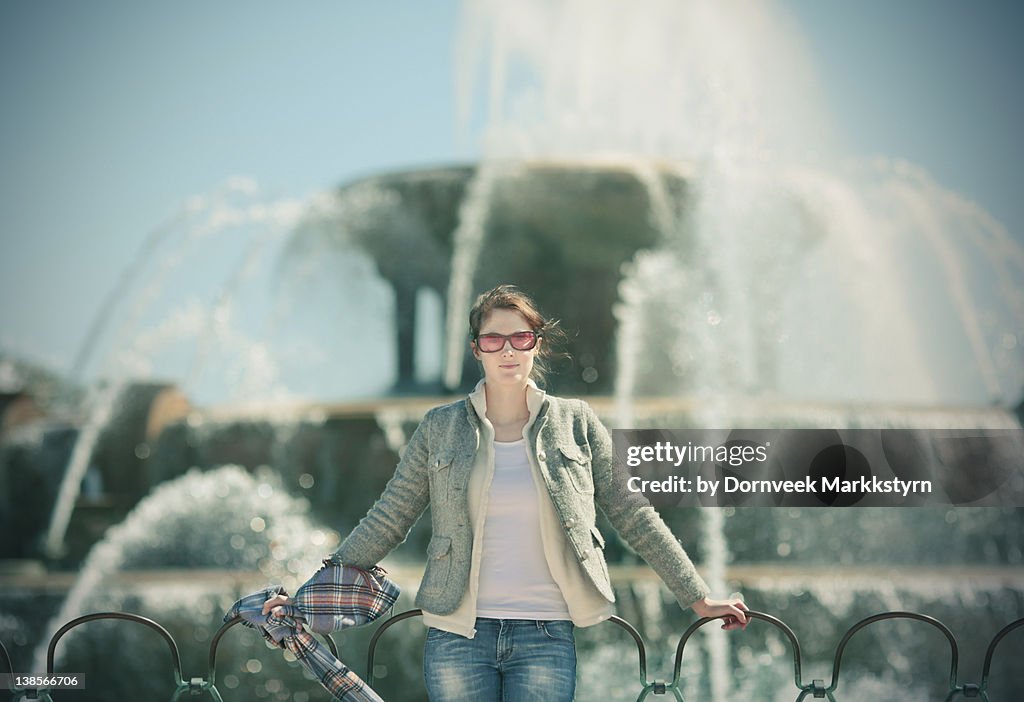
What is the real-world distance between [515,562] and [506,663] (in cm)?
21

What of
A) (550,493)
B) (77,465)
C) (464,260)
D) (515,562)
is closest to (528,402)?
(550,493)

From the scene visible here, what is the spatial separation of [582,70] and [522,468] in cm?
1149

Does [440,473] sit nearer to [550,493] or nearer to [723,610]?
[550,493]

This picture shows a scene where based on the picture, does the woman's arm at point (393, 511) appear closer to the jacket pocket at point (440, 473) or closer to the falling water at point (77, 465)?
the jacket pocket at point (440, 473)

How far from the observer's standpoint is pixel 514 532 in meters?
2.56

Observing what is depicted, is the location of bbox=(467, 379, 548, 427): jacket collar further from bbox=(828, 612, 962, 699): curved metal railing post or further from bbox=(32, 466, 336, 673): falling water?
bbox=(32, 466, 336, 673): falling water

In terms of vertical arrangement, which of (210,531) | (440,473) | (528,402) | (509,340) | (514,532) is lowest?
(514,532)

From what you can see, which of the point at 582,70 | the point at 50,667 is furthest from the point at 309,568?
the point at 582,70

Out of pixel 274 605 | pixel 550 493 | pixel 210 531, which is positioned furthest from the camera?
pixel 210 531

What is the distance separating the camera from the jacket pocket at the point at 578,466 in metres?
2.59

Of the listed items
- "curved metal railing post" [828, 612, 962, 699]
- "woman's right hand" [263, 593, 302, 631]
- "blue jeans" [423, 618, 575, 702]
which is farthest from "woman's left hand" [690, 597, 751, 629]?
"woman's right hand" [263, 593, 302, 631]

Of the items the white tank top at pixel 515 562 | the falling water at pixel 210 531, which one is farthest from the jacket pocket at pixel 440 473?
the falling water at pixel 210 531

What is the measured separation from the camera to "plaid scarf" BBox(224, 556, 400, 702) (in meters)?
2.74

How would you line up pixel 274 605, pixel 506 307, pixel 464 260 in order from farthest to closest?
pixel 464 260, pixel 274 605, pixel 506 307
